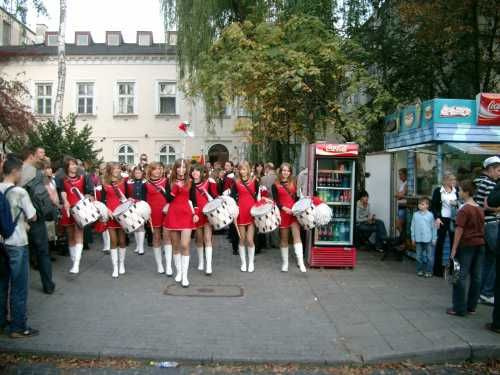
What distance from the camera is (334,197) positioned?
33.0 feet

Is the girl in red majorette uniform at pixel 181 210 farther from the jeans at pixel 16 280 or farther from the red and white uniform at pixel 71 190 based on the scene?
the jeans at pixel 16 280

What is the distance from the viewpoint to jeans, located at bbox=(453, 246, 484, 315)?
6496mm

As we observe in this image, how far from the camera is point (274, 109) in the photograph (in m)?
15.1

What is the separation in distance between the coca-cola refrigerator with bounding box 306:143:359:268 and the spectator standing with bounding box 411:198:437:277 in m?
1.16

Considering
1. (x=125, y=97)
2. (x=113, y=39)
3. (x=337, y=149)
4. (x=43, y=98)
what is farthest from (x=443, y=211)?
(x=113, y=39)

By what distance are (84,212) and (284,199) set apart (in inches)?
137

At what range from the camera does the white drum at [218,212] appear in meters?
8.23

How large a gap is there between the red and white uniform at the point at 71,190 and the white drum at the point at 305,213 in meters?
3.72

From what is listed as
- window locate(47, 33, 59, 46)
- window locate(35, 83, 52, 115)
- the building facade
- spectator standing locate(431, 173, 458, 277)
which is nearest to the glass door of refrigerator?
spectator standing locate(431, 173, 458, 277)

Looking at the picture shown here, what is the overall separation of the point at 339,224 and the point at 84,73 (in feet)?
90.1

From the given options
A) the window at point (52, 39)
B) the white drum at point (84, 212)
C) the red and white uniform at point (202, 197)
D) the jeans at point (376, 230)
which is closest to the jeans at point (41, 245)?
the white drum at point (84, 212)

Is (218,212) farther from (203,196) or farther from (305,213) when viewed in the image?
(305,213)

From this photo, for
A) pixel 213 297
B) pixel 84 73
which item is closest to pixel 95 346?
pixel 213 297

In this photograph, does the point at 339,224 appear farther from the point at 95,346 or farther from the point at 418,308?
the point at 95,346
